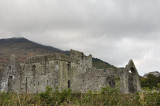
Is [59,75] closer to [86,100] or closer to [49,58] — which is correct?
[49,58]

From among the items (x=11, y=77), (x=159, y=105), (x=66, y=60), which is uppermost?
(x=66, y=60)

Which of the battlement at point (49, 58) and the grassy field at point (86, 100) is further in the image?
the battlement at point (49, 58)

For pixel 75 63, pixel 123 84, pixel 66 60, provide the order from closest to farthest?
pixel 123 84
pixel 66 60
pixel 75 63

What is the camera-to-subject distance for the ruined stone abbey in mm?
24688

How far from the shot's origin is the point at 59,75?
24.6 metres

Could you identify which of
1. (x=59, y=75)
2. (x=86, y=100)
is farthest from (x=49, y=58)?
(x=86, y=100)

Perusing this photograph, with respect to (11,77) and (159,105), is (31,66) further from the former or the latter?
(159,105)

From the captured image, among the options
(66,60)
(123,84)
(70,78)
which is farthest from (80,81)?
(123,84)

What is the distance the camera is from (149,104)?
22.1ft

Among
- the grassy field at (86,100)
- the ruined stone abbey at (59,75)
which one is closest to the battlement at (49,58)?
the ruined stone abbey at (59,75)

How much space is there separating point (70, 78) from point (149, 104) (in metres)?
20.5

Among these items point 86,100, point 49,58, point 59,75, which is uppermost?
point 49,58

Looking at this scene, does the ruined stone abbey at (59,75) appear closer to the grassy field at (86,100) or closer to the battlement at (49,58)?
the battlement at (49,58)

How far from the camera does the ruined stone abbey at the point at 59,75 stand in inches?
972
